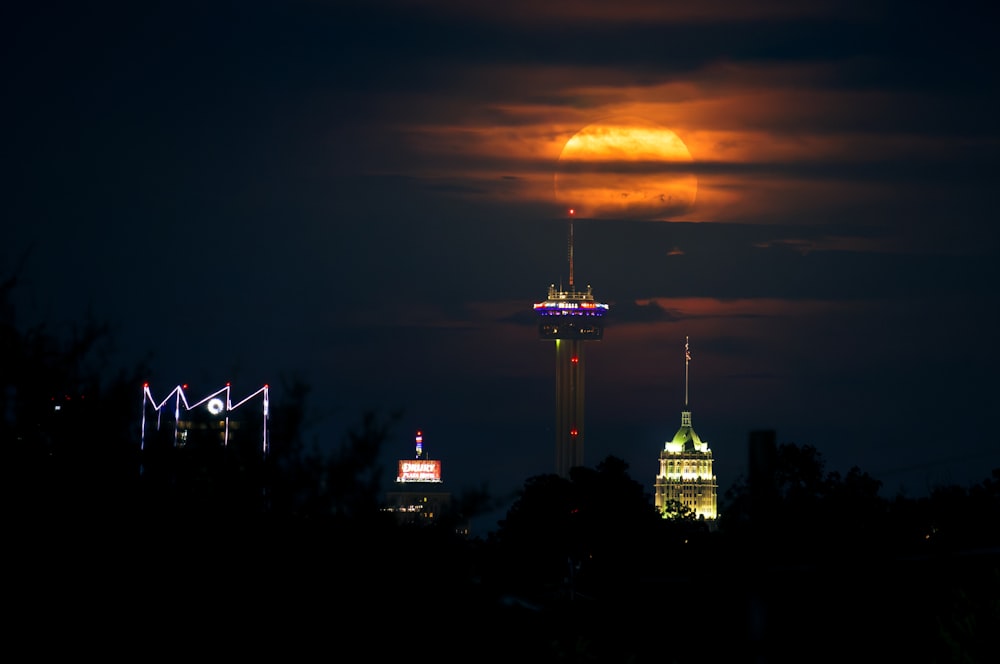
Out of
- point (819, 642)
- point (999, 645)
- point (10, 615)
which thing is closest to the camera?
point (10, 615)

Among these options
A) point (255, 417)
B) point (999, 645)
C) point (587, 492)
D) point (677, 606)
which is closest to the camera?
point (255, 417)

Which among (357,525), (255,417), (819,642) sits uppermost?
(255,417)

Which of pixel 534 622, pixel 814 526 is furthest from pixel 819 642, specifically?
pixel 814 526

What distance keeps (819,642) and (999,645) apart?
5115mm

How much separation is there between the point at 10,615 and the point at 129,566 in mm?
1083

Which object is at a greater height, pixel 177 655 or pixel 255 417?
pixel 255 417

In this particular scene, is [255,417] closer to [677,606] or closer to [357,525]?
[357,525]

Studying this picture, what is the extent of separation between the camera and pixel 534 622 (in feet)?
56.6

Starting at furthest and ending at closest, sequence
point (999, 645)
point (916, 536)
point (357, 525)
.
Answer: point (916, 536), point (999, 645), point (357, 525)

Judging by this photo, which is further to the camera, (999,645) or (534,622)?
(999,645)

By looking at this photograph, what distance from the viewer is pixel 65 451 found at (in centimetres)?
1473

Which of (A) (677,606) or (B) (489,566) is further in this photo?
(A) (677,606)

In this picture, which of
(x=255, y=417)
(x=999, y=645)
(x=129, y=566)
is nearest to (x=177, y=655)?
(x=129, y=566)

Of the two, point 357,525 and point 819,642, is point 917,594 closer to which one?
point 819,642
